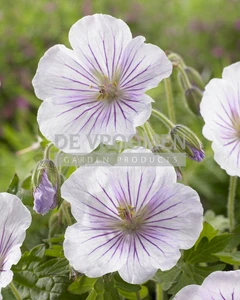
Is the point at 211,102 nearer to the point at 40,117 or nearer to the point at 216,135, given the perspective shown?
the point at 216,135

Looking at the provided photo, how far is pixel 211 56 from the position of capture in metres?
3.06

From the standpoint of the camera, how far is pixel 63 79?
820 mm

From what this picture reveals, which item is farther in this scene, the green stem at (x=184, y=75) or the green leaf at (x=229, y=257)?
the green stem at (x=184, y=75)

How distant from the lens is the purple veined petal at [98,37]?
2.62 feet

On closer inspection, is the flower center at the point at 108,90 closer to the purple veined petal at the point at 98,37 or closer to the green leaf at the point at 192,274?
the purple veined petal at the point at 98,37

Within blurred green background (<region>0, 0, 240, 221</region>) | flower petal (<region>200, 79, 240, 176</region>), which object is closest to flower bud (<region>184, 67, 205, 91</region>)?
flower petal (<region>200, 79, 240, 176</region>)

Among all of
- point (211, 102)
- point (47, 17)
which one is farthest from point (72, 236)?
point (47, 17)

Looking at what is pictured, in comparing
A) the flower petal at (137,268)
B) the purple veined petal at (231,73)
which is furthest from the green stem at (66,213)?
the purple veined petal at (231,73)

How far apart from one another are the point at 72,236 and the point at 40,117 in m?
0.20

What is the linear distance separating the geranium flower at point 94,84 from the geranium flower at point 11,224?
0.36 ft

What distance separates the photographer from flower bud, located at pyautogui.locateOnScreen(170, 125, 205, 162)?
81 cm

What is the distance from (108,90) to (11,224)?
0.89 feet

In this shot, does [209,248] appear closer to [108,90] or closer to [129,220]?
[129,220]

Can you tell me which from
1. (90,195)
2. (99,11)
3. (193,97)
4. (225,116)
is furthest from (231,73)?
(99,11)
